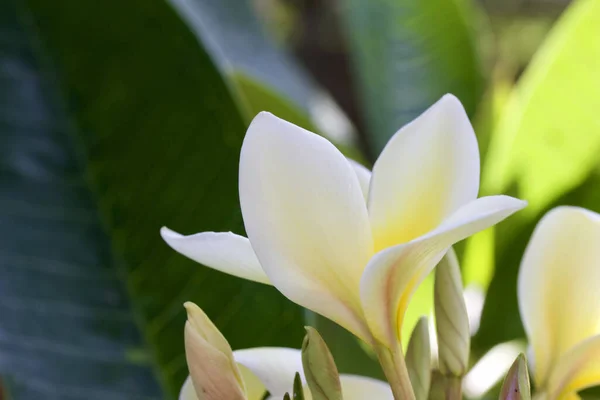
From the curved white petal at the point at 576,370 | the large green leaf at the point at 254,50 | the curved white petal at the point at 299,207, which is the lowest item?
the curved white petal at the point at 576,370

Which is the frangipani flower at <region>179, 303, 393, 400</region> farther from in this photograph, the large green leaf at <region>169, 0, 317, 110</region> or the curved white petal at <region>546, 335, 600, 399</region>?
the large green leaf at <region>169, 0, 317, 110</region>

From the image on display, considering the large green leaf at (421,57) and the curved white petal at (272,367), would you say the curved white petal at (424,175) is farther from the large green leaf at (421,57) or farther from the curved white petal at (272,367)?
the large green leaf at (421,57)

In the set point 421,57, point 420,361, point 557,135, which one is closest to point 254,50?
point 421,57

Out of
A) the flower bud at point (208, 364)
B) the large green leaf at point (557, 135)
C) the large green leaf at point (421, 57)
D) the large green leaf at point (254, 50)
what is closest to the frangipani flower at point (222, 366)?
the flower bud at point (208, 364)

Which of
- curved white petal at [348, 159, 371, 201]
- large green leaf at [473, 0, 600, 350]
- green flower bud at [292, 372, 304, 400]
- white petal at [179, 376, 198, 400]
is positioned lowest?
green flower bud at [292, 372, 304, 400]

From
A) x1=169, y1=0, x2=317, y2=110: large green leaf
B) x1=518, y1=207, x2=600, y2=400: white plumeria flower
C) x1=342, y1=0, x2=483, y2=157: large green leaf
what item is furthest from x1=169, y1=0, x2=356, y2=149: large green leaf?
x1=518, y1=207, x2=600, y2=400: white plumeria flower

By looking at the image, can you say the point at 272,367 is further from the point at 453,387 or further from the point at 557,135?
the point at 557,135

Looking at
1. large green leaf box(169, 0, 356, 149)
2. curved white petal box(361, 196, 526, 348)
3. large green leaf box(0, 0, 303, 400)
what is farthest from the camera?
large green leaf box(169, 0, 356, 149)

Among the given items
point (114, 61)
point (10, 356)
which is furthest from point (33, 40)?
point (10, 356)
